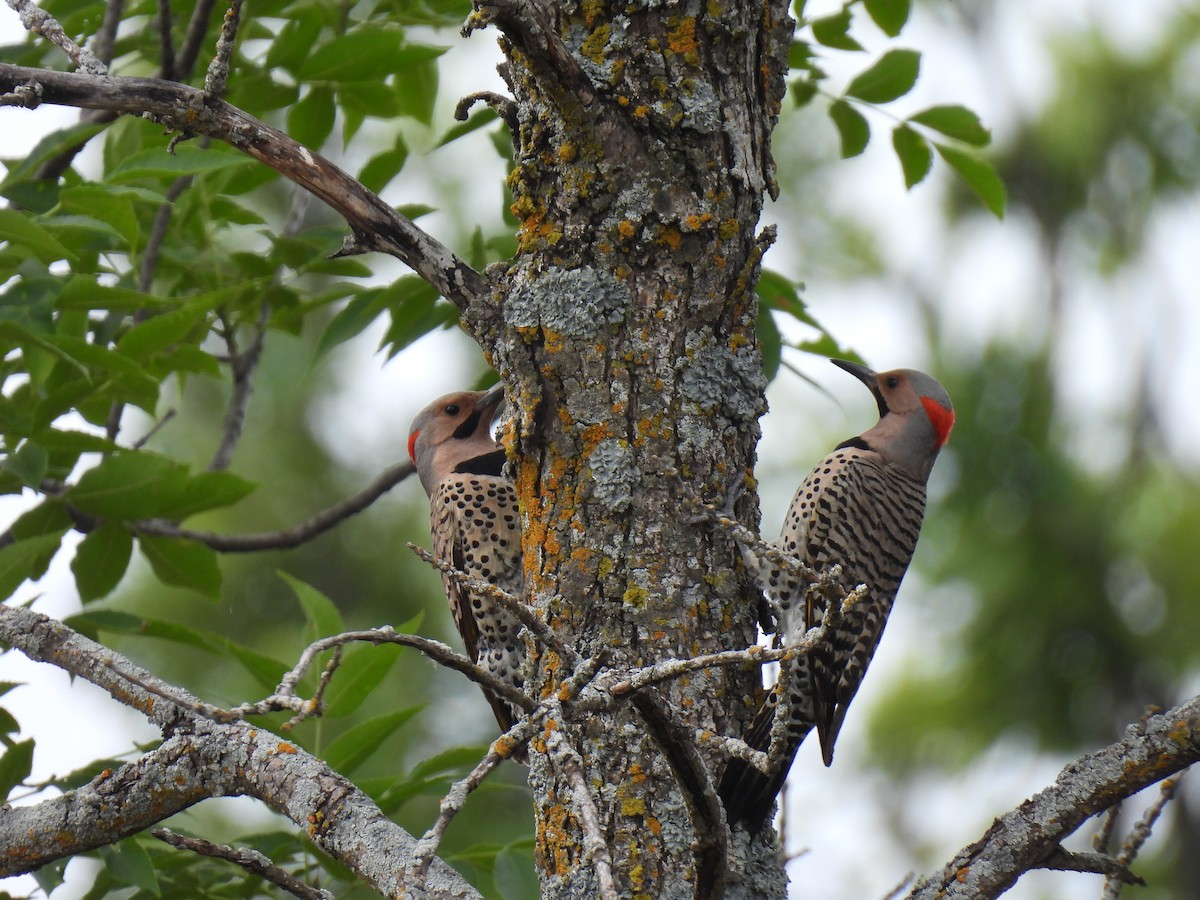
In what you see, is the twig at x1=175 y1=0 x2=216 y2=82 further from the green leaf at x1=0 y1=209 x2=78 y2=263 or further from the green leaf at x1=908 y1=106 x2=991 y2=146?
the green leaf at x1=908 y1=106 x2=991 y2=146

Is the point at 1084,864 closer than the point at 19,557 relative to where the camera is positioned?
Yes

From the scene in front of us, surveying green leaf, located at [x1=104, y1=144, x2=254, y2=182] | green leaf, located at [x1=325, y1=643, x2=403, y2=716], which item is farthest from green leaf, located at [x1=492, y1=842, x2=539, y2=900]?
green leaf, located at [x1=104, y1=144, x2=254, y2=182]

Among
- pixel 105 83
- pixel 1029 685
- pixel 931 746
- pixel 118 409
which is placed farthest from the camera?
pixel 931 746

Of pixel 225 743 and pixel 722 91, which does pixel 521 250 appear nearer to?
pixel 722 91

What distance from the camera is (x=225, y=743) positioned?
1705mm

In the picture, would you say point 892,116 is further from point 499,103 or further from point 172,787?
point 172,787

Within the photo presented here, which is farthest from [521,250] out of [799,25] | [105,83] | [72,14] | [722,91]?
[72,14]

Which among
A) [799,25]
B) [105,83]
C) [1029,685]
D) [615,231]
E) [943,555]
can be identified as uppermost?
[943,555]

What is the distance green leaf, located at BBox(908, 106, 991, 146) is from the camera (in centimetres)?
278

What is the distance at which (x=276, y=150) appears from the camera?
6.46ft

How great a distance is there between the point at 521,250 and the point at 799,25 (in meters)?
1.04

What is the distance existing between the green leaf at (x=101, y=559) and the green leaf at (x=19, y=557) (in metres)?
0.20

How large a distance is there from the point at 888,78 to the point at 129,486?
5.76 ft

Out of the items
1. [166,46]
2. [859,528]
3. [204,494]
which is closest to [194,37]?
[166,46]
